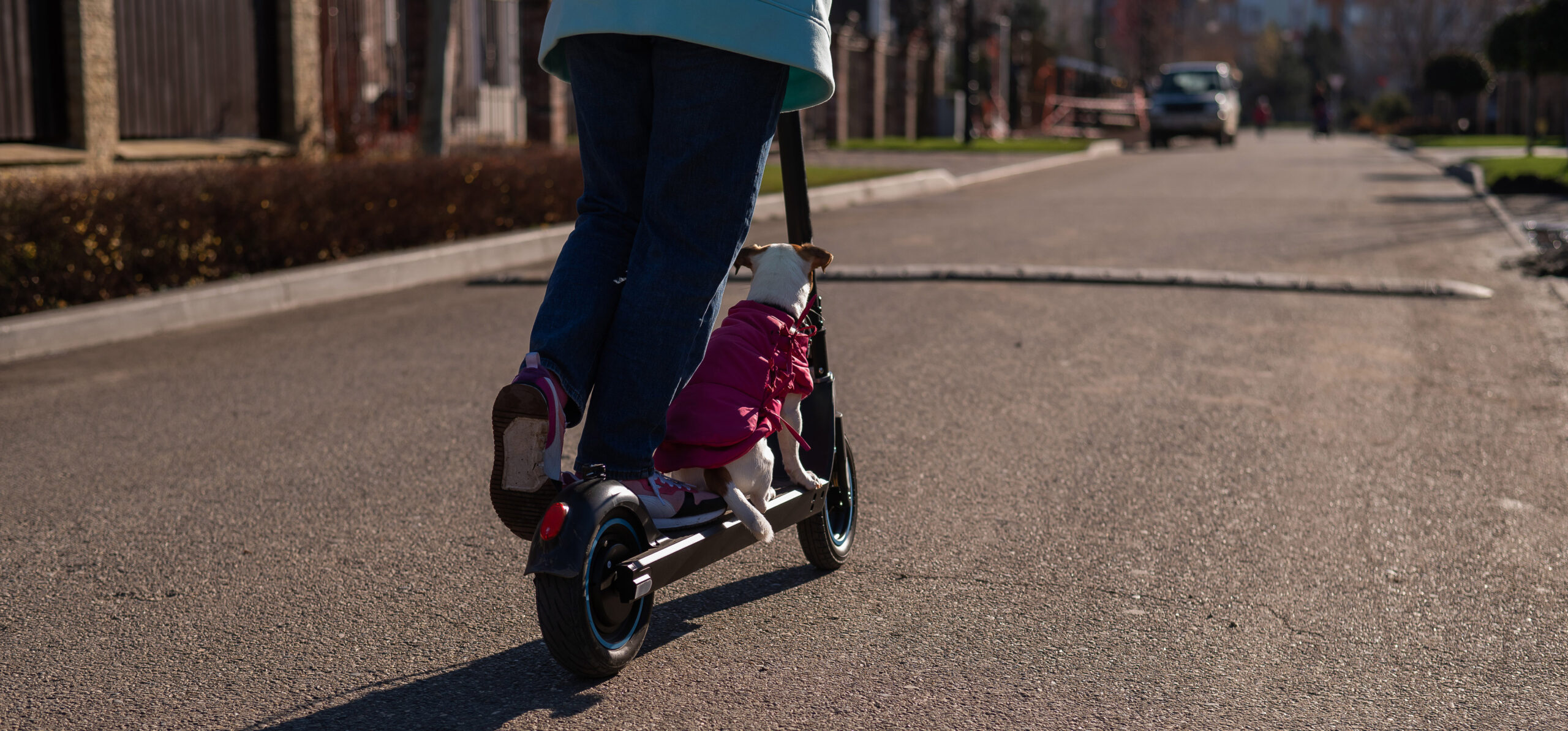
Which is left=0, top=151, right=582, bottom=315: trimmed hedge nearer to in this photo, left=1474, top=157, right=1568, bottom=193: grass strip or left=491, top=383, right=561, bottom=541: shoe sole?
left=491, top=383, right=561, bottom=541: shoe sole

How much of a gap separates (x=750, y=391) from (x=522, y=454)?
1.63ft

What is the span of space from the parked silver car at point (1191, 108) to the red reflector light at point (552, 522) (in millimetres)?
35125

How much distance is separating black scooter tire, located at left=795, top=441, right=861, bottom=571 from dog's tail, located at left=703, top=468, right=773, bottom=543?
0.43 metres

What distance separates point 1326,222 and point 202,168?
9172mm

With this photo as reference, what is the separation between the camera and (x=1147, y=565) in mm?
3445

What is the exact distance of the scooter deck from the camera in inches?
100

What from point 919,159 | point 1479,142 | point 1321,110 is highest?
point 1321,110

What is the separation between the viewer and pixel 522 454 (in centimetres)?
245

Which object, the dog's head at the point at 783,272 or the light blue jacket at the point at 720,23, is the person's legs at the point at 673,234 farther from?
the dog's head at the point at 783,272

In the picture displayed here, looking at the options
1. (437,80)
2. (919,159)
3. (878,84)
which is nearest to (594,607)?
(437,80)

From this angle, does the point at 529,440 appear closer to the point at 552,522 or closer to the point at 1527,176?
the point at 552,522

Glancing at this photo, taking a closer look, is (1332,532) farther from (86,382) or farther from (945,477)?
(86,382)

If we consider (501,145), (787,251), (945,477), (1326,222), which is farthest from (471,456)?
(501,145)

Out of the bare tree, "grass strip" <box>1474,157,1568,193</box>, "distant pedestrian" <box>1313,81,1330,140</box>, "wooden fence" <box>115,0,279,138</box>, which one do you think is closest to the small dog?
"wooden fence" <box>115,0,279,138</box>
